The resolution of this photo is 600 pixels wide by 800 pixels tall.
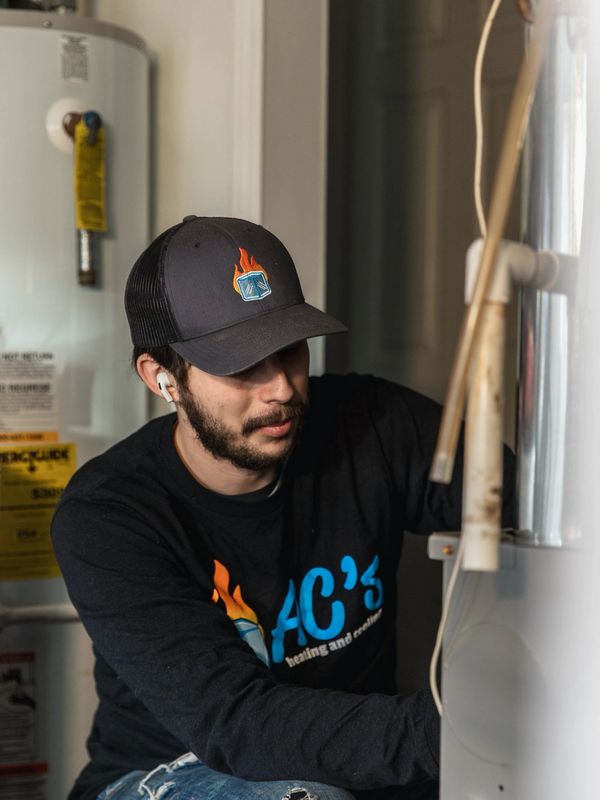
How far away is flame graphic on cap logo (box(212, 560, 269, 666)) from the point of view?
1322 millimetres

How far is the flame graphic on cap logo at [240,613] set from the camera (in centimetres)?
132

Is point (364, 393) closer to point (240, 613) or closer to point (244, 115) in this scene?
point (240, 613)

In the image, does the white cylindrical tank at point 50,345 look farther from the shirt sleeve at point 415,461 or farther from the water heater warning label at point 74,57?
the shirt sleeve at point 415,461

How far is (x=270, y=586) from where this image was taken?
54.1 inches

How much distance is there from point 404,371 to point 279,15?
841 millimetres

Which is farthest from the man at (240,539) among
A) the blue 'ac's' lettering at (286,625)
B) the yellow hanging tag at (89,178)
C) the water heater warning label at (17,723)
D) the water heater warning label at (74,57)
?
the water heater warning label at (74,57)

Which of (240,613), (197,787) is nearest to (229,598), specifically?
(240,613)

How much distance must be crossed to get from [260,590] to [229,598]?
0.05 m

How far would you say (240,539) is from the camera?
138 cm

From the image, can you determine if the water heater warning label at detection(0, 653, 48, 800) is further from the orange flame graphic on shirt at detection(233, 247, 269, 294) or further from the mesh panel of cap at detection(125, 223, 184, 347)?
the orange flame graphic on shirt at detection(233, 247, 269, 294)

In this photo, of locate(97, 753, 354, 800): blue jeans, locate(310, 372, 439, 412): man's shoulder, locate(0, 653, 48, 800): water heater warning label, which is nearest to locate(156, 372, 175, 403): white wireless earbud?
locate(310, 372, 439, 412): man's shoulder

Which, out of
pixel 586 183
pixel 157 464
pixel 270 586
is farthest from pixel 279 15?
pixel 586 183

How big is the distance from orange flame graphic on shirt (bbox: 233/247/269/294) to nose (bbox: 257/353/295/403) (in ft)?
0.32

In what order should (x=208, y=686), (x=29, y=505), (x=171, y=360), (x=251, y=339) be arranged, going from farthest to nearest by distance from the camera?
(x=29, y=505)
(x=171, y=360)
(x=251, y=339)
(x=208, y=686)
